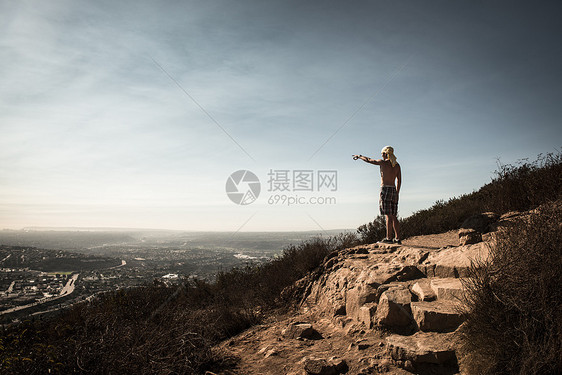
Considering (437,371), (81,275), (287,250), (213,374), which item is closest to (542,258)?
(437,371)

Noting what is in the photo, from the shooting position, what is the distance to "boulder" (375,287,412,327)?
138 inches

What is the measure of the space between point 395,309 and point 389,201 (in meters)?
3.03

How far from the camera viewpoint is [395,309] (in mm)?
3588

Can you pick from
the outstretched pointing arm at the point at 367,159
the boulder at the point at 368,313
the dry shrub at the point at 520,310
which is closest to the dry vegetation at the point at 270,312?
the dry shrub at the point at 520,310

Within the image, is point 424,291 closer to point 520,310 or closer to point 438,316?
point 438,316

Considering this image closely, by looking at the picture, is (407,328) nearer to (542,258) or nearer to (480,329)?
(480,329)

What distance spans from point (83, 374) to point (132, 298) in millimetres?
5298

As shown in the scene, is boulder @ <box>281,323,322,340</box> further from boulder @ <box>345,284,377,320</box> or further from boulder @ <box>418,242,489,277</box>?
boulder @ <box>418,242,489,277</box>

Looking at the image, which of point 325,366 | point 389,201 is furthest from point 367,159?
point 325,366

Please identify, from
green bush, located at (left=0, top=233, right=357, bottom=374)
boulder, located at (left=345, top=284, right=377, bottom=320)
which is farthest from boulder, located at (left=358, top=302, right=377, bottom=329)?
green bush, located at (left=0, top=233, right=357, bottom=374)

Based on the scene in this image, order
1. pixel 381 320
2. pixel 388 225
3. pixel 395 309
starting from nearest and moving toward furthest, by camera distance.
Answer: pixel 395 309
pixel 381 320
pixel 388 225

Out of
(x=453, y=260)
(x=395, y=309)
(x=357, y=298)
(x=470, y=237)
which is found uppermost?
(x=470, y=237)

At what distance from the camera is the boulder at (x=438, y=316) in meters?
2.99

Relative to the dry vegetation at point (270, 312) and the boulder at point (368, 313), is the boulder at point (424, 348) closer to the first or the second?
the dry vegetation at point (270, 312)
